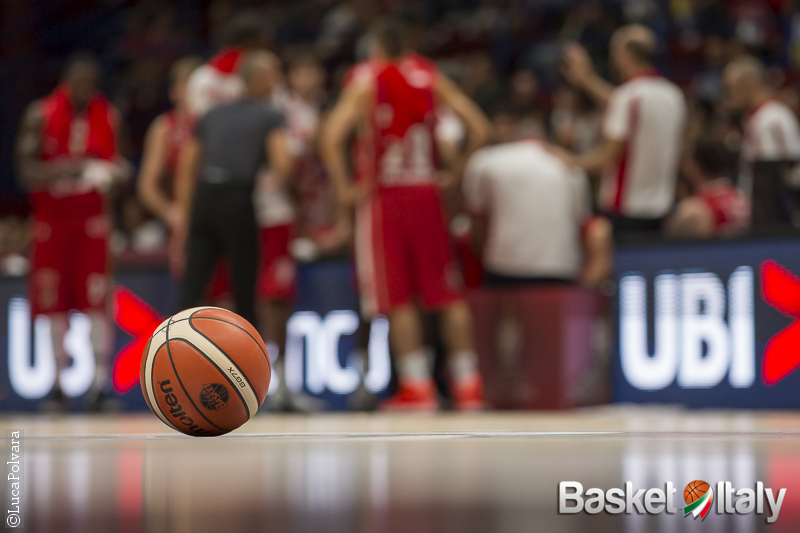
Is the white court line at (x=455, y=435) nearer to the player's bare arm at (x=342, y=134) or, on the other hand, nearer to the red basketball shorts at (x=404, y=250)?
the red basketball shorts at (x=404, y=250)

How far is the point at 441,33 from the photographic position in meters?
13.3

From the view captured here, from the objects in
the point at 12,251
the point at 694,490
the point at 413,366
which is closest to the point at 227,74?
the point at 413,366

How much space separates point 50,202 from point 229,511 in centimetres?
522

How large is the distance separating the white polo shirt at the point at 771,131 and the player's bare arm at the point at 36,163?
14.1 feet

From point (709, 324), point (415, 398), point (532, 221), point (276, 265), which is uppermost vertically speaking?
point (532, 221)

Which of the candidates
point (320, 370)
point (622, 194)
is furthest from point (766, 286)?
point (320, 370)

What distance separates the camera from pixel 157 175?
7.44 m

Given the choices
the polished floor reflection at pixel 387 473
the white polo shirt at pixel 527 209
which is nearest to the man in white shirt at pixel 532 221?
the white polo shirt at pixel 527 209

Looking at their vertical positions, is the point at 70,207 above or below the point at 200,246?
above

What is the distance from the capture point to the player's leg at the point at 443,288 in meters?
6.16

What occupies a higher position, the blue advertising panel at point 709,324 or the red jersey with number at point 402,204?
the red jersey with number at point 402,204

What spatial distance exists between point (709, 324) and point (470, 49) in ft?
24.7

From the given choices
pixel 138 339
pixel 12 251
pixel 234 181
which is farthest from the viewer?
pixel 12 251

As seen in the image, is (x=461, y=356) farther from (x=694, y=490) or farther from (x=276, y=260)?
(x=694, y=490)
